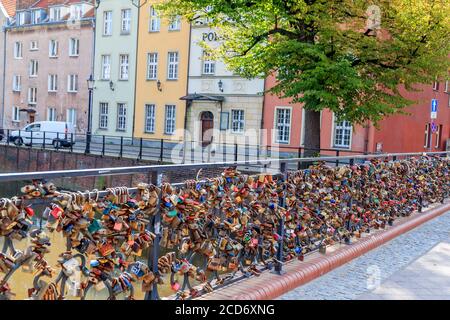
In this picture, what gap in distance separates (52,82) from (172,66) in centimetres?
1316

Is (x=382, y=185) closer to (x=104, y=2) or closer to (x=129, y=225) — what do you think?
(x=129, y=225)

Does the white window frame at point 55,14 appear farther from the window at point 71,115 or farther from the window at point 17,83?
the window at point 71,115

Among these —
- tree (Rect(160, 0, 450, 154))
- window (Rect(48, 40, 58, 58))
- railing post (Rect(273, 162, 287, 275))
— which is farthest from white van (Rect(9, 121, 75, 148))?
railing post (Rect(273, 162, 287, 275))

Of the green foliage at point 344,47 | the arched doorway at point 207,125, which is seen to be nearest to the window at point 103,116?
the arched doorway at point 207,125

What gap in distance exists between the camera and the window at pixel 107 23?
40562 millimetres

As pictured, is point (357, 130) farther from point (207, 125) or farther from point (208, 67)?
point (208, 67)

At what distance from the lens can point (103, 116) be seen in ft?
133

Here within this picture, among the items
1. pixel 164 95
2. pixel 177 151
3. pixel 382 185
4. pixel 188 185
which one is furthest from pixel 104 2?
pixel 188 185

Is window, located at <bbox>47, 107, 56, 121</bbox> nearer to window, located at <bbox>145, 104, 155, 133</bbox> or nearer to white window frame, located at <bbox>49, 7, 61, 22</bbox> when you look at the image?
white window frame, located at <bbox>49, 7, 61, 22</bbox>

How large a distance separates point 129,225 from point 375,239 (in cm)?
523

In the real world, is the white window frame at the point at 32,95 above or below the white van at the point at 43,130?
above

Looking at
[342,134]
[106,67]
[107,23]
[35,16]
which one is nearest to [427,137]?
[342,134]

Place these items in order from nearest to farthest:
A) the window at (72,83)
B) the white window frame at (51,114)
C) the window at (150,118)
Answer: the window at (150,118)
the window at (72,83)
the white window frame at (51,114)

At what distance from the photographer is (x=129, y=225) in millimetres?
3984
